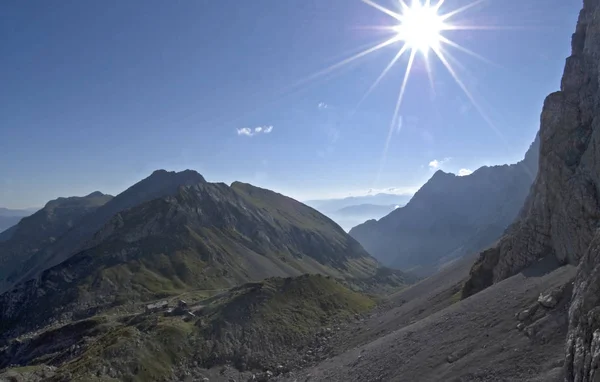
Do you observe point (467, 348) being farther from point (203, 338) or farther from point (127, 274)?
point (127, 274)

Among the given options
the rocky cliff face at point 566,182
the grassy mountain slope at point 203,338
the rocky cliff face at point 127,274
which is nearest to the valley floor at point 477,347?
the rocky cliff face at point 566,182

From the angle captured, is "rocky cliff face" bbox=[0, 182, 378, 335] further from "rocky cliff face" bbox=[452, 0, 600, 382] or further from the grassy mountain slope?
"rocky cliff face" bbox=[452, 0, 600, 382]

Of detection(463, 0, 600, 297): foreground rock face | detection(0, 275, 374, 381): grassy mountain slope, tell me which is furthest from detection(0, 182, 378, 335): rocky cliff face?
detection(463, 0, 600, 297): foreground rock face

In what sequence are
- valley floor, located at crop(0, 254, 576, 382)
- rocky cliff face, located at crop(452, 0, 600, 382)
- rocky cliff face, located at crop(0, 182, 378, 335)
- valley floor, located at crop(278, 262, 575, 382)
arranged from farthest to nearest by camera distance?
rocky cliff face, located at crop(0, 182, 378, 335), rocky cliff face, located at crop(452, 0, 600, 382), valley floor, located at crop(0, 254, 576, 382), valley floor, located at crop(278, 262, 575, 382)

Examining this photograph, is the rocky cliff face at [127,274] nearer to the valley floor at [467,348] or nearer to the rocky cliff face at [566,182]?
the valley floor at [467,348]

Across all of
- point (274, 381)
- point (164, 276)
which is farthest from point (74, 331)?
point (164, 276)

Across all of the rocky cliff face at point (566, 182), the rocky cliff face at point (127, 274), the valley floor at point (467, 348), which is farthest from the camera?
the rocky cliff face at point (127, 274)

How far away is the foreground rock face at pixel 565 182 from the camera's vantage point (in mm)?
47188

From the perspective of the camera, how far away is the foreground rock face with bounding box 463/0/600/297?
47.2 meters

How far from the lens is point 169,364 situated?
192 ft

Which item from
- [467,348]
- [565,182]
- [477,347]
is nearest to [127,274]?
[467,348]

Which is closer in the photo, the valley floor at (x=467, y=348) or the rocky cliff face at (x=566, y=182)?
the valley floor at (x=467, y=348)

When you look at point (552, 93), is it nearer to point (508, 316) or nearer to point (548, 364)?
point (508, 316)

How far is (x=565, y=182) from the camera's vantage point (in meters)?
52.6
